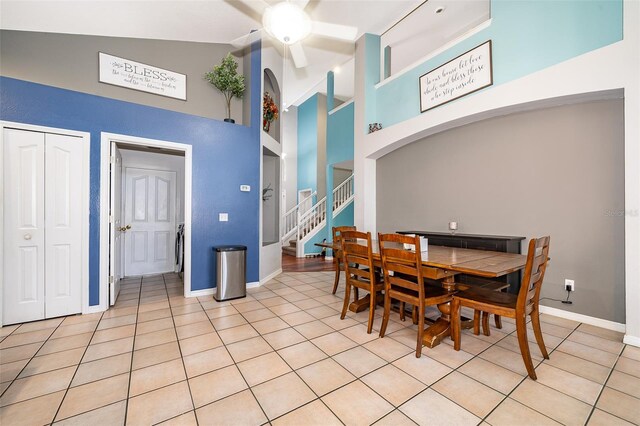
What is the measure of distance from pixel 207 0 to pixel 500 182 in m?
4.55

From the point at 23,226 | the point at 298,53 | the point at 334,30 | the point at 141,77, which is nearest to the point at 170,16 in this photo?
the point at 141,77

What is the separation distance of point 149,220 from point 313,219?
424 cm

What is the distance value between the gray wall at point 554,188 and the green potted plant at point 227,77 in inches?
132

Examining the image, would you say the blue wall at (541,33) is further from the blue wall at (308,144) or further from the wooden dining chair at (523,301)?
the blue wall at (308,144)

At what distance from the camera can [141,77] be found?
372cm

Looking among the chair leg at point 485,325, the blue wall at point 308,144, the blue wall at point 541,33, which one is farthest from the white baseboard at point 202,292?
the blue wall at point 308,144

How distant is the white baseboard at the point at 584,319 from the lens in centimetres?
262

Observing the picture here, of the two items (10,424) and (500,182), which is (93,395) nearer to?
(10,424)

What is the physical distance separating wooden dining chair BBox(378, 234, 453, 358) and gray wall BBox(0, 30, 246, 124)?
3.57m

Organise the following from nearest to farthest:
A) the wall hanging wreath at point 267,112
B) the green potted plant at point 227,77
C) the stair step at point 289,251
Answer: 1. the green potted plant at point 227,77
2. the wall hanging wreath at point 267,112
3. the stair step at point 289,251

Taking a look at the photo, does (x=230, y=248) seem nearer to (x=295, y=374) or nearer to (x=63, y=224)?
(x=63, y=224)

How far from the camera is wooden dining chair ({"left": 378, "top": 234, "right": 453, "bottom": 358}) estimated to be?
217 centimetres

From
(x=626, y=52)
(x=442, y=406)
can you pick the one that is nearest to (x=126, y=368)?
(x=442, y=406)

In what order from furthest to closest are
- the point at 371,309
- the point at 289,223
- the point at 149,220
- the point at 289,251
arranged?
the point at 289,223
the point at 289,251
the point at 149,220
the point at 371,309
